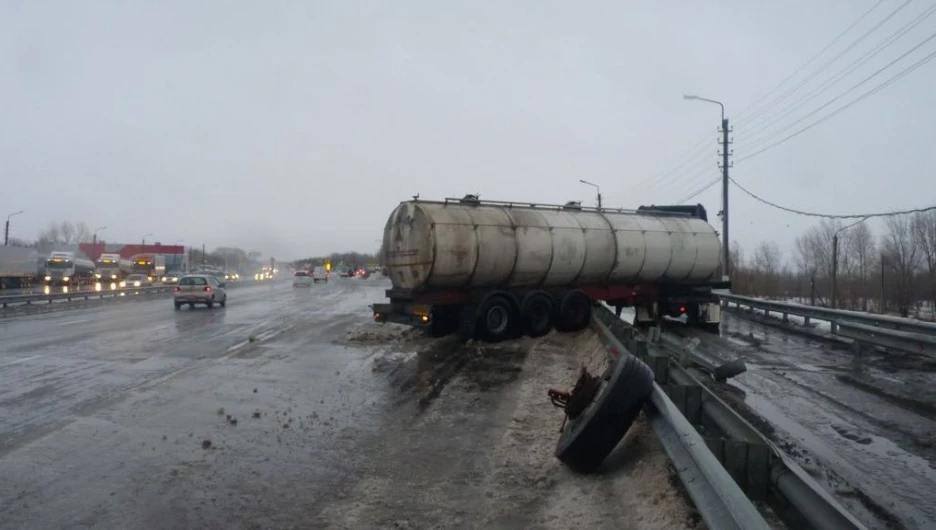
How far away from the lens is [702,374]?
40.1ft

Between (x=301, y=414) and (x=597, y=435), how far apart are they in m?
4.40

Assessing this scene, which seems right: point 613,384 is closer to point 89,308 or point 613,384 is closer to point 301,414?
point 301,414

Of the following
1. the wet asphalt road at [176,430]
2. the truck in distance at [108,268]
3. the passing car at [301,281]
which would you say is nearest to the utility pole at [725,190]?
the wet asphalt road at [176,430]

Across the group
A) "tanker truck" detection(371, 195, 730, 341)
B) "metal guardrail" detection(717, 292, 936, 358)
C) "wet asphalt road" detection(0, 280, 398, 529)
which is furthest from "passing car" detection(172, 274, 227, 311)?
"metal guardrail" detection(717, 292, 936, 358)

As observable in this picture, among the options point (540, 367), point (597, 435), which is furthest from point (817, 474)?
point (540, 367)

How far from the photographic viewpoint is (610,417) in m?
5.85

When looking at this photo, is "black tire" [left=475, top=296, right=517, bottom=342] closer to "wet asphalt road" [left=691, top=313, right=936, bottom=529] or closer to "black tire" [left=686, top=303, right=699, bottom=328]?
"wet asphalt road" [left=691, top=313, right=936, bottom=529]

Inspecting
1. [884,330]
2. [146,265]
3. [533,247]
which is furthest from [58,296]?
[146,265]

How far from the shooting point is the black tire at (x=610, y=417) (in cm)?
580

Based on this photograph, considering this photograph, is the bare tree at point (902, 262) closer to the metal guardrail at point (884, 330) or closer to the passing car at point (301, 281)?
the metal guardrail at point (884, 330)

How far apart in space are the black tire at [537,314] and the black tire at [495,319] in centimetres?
44

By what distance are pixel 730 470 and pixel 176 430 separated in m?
5.95

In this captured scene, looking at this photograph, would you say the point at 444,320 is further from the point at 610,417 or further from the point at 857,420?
the point at 610,417

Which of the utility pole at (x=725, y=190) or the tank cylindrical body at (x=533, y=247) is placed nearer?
the tank cylindrical body at (x=533, y=247)
